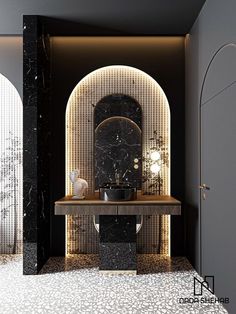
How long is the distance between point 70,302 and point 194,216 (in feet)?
5.96

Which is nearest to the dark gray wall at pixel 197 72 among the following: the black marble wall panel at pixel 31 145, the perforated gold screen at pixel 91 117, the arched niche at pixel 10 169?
the perforated gold screen at pixel 91 117

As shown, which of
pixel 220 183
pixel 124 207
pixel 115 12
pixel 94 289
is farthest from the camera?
pixel 115 12

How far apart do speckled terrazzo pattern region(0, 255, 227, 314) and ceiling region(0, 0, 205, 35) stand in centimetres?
313

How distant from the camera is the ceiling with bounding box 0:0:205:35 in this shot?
140 inches

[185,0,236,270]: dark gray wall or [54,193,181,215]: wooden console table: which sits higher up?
[185,0,236,270]: dark gray wall

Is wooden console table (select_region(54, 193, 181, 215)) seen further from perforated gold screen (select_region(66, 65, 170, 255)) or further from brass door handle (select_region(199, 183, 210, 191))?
perforated gold screen (select_region(66, 65, 170, 255))

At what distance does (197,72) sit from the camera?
12.4 feet

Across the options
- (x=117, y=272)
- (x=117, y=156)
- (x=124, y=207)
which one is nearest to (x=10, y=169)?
(x=117, y=156)

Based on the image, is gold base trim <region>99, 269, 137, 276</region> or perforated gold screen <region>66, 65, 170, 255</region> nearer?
gold base trim <region>99, 269, 137, 276</region>

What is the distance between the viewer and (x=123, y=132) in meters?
4.48

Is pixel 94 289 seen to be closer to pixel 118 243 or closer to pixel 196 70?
pixel 118 243

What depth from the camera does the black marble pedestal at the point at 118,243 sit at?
12.4 ft

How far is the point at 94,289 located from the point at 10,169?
2203mm

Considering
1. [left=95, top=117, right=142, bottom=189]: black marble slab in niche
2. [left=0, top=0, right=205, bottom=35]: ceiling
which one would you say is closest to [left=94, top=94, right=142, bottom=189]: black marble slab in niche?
[left=95, top=117, right=142, bottom=189]: black marble slab in niche
